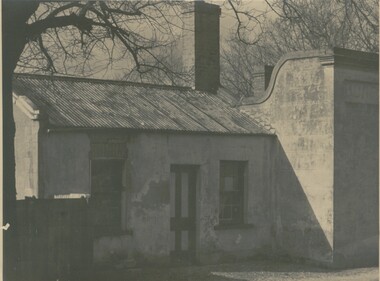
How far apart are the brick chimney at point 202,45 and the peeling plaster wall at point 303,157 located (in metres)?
2.39

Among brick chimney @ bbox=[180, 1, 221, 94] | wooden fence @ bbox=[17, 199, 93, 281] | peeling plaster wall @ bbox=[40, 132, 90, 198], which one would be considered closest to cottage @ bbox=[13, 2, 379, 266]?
peeling plaster wall @ bbox=[40, 132, 90, 198]

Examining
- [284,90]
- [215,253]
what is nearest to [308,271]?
[215,253]

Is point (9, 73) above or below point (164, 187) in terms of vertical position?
above

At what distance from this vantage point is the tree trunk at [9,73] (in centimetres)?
1084

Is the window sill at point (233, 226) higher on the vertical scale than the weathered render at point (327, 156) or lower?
lower

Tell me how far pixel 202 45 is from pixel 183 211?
19.3 ft

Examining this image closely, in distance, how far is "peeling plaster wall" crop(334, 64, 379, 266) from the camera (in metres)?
17.1

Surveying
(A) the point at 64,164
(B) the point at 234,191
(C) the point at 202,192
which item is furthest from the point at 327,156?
(A) the point at 64,164

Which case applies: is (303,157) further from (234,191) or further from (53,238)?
(53,238)

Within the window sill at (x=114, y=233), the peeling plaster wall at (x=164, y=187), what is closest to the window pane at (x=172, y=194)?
the peeling plaster wall at (x=164, y=187)

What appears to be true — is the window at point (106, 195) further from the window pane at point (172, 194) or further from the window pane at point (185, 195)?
the window pane at point (185, 195)

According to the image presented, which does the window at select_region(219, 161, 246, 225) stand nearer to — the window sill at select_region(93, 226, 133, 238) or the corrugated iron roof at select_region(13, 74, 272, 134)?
the corrugated iron roof at select_region(13, 74, 272, 134)

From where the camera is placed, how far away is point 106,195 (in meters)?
15.5

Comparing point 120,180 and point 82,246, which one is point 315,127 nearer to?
point 120,180
